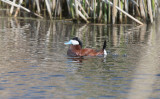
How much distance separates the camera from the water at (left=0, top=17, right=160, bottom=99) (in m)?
6.53

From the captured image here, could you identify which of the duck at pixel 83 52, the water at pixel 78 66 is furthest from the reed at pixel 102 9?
the duck at pixel 83 52

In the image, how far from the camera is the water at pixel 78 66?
653 cm

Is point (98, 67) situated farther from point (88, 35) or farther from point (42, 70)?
point (88, 35)

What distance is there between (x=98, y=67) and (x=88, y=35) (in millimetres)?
6235

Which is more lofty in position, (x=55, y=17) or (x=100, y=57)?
(x=55, y=17)

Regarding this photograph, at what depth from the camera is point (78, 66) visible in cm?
897

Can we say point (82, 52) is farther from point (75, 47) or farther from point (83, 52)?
point (75, 47)

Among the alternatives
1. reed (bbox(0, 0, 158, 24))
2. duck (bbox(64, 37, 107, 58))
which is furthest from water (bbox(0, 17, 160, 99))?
reed (bbox(0, 0, 158, 24))

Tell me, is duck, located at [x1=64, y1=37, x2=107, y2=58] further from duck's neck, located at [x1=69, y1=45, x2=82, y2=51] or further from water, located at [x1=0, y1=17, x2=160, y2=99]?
water, located at [x1=0, y1=17, x2=160, y2=99]

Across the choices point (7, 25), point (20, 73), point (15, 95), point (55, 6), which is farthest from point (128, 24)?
point (15, 95)

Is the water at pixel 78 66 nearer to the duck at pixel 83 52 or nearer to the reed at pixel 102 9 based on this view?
the duck at pixel 83 52

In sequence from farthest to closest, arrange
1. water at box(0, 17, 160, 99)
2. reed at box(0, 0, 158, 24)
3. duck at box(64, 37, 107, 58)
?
1. reed at box(0, 0, 158, 24)
2. duck at box(64, 37, 107, 58)
3. water at box(0, 17, 160, 99)

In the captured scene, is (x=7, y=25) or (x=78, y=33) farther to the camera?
(x=7, y=25)

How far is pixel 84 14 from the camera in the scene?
699 inches
